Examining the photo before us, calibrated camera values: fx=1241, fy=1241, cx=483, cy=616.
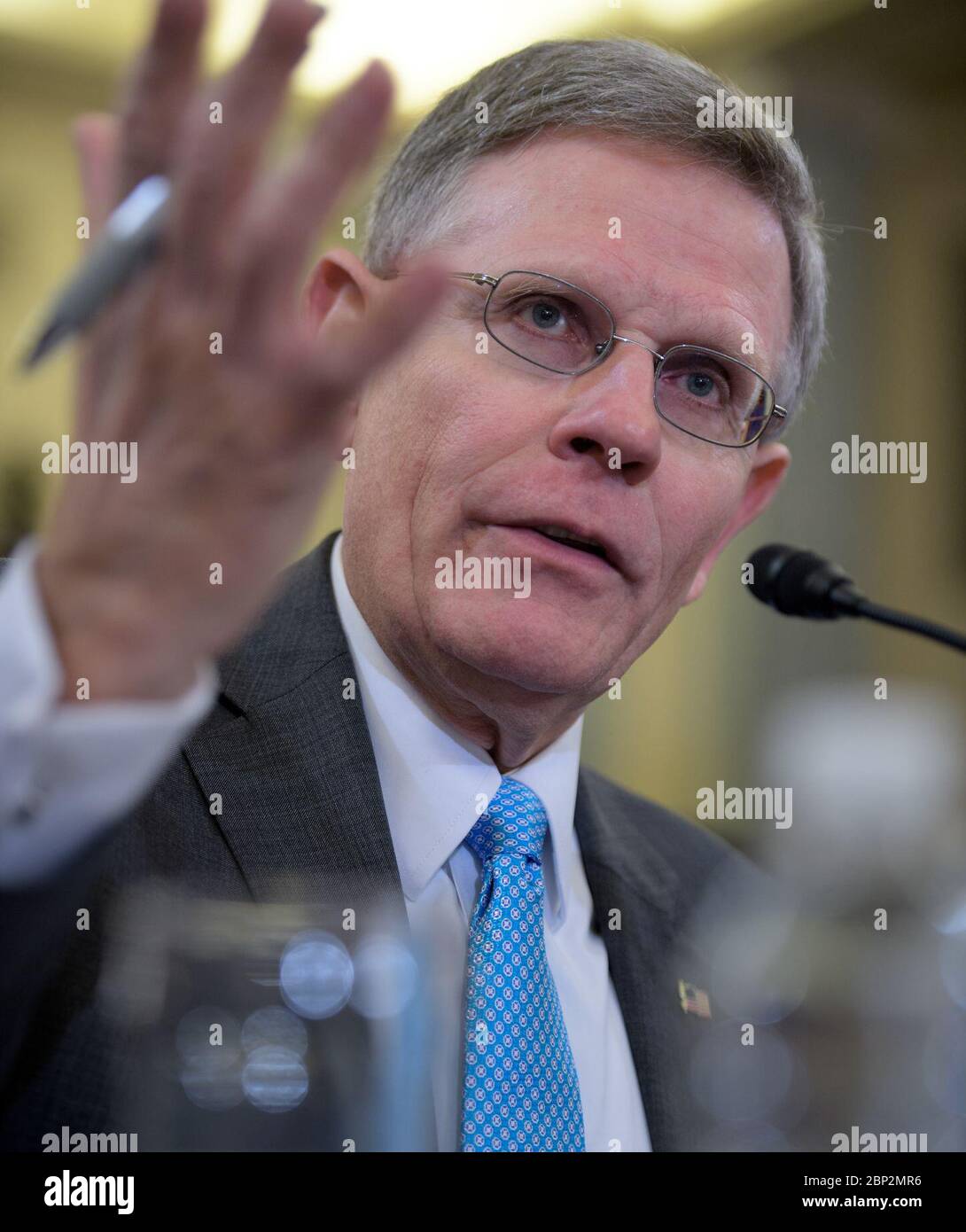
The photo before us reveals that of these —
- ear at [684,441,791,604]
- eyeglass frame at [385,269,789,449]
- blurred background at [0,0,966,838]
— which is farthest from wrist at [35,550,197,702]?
blurred background at [0,0,966,838]

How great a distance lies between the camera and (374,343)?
0.48 meters

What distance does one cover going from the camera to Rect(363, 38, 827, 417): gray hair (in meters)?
→ 1.09

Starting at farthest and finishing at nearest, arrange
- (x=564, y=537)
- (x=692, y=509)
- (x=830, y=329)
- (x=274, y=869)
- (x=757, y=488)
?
1. (x=830, y=329)
2. (x=757, y=488)
3. (x=692, y=509)
4. (x=564, y=537)
5. (x=274, y=869)

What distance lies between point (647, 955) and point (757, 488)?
51 centimetres

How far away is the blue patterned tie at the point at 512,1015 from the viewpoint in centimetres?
86

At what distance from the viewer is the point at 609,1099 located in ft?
3.45

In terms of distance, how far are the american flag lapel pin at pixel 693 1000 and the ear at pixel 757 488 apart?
38 centimetres

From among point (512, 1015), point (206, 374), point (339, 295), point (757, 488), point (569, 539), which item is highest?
point (339, 295)

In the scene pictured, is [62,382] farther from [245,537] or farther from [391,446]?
[245,537]

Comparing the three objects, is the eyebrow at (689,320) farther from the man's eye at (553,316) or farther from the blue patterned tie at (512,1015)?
the blue patterned tie at (512,1015)

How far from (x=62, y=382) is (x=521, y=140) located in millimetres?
2676

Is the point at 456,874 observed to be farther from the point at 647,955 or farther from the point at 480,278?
the point at 480,278

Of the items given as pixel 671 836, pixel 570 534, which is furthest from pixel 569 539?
pixel 671 836

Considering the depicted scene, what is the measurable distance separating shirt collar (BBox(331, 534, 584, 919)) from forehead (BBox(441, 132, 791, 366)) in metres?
0.33
